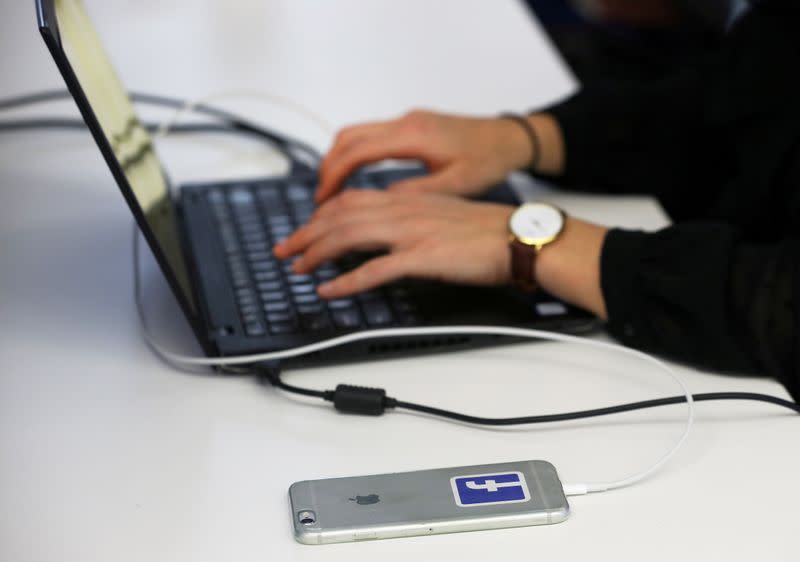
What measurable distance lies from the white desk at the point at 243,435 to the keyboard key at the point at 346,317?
3 centimetres

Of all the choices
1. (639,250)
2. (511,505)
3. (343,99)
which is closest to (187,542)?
(511,505)

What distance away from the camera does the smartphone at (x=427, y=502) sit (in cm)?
60

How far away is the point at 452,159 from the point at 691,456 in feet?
1.35

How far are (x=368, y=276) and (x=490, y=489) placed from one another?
0.23 m

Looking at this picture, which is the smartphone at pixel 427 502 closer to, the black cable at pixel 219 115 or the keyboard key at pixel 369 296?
the keyboard key at pixel 369 296

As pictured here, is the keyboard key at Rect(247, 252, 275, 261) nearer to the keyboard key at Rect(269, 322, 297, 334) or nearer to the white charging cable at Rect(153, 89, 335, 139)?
the keyboard key at Rect(269, 322, 297, 334)

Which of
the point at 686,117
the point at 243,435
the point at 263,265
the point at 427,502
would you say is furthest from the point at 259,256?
the point at 686,117

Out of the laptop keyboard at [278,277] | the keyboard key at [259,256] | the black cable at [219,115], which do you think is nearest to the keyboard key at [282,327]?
Answer: the laptop keyboard at [278,277]

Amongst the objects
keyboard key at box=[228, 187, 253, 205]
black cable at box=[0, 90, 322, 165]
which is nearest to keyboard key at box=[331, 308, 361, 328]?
keyboard key at box=[228, 187, 253, 205]

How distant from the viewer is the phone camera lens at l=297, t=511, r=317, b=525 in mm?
606

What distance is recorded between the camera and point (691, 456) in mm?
676

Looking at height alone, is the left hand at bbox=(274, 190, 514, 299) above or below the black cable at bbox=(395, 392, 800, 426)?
above

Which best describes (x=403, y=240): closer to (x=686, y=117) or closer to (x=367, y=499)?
(x=367, y=499)

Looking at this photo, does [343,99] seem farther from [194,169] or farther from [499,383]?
[499,383]
